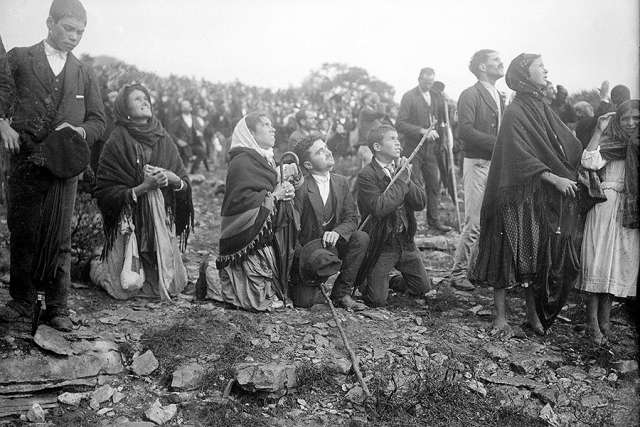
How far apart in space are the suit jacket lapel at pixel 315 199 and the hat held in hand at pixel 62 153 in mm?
1817

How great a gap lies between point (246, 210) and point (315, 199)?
630 mm

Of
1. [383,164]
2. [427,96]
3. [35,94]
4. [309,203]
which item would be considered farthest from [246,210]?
[427,96]

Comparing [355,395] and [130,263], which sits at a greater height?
[130,263]

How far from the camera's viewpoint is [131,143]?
4.80 meters

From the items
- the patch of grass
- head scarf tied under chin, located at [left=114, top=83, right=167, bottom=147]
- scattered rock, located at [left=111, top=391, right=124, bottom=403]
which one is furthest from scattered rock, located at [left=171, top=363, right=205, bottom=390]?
head scarf tied under chin, located at [left=114, top=83, right=167, bottom=147]

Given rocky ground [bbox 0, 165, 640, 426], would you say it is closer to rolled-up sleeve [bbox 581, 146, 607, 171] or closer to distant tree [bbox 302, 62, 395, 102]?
rolled-up sleeve [bbox 581, 146, 607, 171]

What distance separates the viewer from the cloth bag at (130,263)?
4.78m

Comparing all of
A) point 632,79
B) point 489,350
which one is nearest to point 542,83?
point 632,79

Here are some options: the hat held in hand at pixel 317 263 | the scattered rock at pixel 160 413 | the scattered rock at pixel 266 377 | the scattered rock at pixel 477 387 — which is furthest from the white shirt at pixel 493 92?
the scattered rock at pixel 160 413

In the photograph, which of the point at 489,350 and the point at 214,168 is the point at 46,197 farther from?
the point at 214,168

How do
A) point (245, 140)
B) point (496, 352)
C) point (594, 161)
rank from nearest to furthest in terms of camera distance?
point (496, 352), point (594, 161), point (245, 140)

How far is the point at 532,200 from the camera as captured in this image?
4.28 metres

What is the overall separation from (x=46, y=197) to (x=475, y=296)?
374 centimetres

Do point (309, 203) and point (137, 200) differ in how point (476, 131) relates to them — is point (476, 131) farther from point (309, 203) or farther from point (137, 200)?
point (137, 200)
